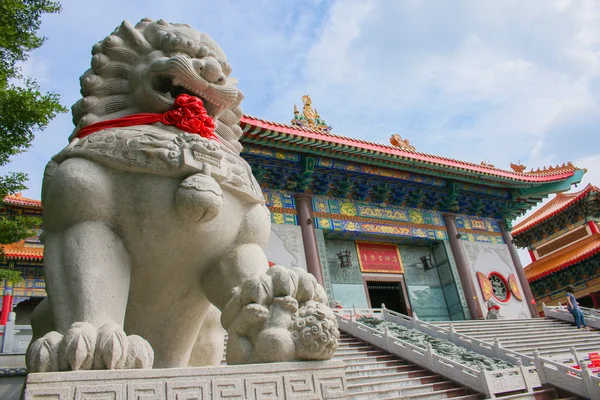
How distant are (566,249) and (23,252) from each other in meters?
22.4

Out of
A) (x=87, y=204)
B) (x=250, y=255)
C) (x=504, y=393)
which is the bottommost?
(x=504, y=393)

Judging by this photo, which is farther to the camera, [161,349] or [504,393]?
[504,393]

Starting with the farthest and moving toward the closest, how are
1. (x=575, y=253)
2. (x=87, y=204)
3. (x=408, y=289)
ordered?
A: (x=575, y=253), (x=408, y=289), (x=87, y=204)

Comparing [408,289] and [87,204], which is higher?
[408,289]

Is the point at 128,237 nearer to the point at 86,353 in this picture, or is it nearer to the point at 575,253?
the point at 86,353

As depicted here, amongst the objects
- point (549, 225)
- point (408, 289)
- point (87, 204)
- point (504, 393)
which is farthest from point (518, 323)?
point (549, 225)

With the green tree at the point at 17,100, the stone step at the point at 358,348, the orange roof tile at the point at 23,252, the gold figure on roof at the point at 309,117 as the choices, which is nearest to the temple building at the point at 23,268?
the orange roof tile at the point at 23,252

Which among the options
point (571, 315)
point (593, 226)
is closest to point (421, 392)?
point (571, 315)

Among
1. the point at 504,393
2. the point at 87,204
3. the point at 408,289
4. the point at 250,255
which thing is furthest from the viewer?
the point at 408,289

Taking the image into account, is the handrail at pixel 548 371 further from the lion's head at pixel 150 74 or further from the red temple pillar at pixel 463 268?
the lion's head at pixel 150 74

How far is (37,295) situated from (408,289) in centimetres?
1004

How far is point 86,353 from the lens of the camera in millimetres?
1366

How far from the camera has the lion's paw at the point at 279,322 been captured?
1564 mm

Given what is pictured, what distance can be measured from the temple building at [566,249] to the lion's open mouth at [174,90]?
1970 cm
